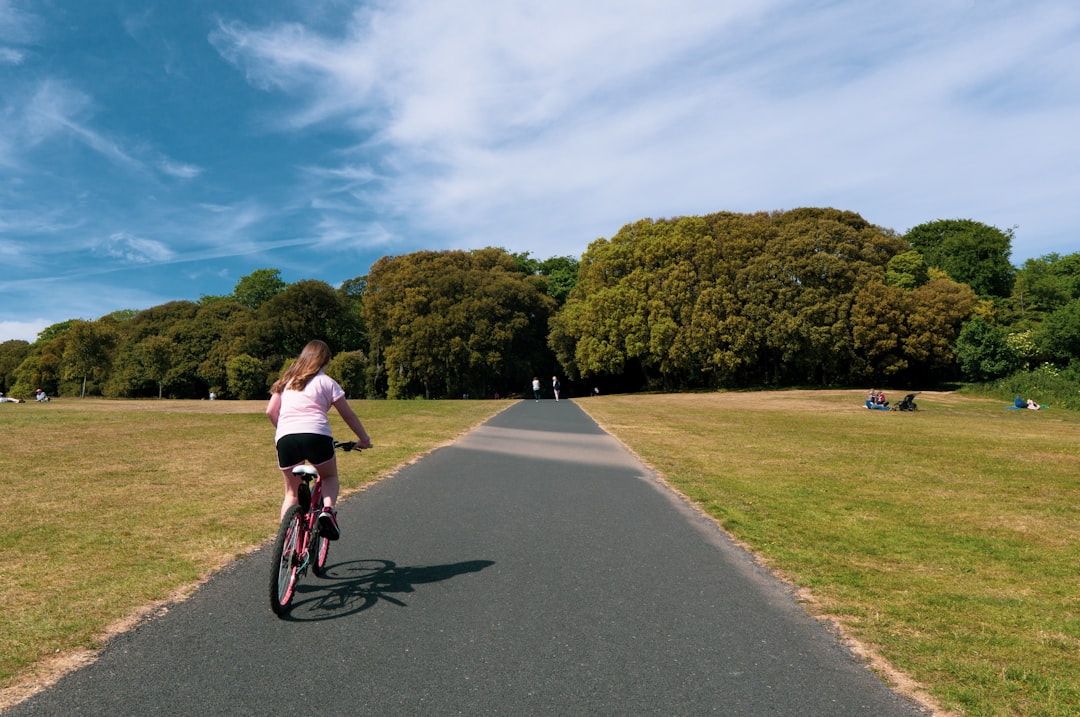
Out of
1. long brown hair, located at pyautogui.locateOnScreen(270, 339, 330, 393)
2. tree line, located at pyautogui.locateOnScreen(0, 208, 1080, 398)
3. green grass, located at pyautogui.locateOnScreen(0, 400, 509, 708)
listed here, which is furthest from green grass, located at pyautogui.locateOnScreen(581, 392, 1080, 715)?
tree line, located at pyautogui.locateOnScreen(0, 208, 1080, 398)

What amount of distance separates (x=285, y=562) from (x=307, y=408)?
3.74 feet

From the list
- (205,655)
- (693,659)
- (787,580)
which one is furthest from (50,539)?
(787,580)

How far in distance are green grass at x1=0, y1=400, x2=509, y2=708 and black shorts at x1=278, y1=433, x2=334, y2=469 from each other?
1392 mm

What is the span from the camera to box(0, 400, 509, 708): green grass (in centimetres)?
438

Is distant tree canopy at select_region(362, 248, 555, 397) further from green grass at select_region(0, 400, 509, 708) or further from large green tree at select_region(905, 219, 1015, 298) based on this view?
large green tree at select_region(905, 219, 1015, 298)

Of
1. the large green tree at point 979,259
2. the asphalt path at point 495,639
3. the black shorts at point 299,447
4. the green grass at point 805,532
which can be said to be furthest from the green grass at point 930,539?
the large green tree at point 979,259

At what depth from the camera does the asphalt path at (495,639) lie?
132 inches

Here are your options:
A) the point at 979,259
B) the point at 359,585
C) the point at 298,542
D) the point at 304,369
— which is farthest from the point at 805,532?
the point at 979,259

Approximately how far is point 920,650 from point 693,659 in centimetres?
152

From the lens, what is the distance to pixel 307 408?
4.98 m

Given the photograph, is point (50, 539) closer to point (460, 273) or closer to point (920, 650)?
point (920, 650)

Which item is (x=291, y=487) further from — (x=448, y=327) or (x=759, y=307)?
(x=448, y=327)

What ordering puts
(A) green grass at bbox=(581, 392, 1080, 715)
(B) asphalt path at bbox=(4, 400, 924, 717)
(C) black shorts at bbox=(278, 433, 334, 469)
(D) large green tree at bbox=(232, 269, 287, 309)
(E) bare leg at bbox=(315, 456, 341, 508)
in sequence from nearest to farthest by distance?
(B) asphalt path at bbox=(4, 400, 924, 717) < (A) green grass at bbox=(581, 392, 1080, 715) < (C) black shorts at bbox=(278, 433, 334, 469) < (E) bare leg at bbox=(315, 456, 341, 508) < (D) large green tree at bbox=(232, 269, 287, 309)

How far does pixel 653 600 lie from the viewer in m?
4.96
